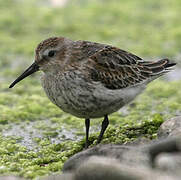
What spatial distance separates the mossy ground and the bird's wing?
651 mm

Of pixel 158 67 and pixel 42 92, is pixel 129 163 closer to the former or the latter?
pixel 158 67

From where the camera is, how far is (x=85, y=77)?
5590mm

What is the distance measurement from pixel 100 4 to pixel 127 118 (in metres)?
5.44

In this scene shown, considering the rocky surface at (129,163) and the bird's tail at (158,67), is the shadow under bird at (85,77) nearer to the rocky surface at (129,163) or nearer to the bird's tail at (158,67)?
the bird's tail at (158,67)

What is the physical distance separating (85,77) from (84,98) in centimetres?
25

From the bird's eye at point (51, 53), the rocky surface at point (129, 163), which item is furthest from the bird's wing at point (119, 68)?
the rocky surface at point (129, 163)

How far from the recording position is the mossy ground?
629 cm

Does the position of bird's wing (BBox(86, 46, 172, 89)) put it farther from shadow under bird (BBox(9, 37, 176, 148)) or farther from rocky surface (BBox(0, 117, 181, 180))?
rocky surface (BBox(0, 117, 181, 180))

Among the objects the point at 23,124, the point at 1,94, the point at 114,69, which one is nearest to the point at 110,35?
the point at 1,94

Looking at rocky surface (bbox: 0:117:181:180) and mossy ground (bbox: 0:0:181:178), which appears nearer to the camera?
rocky surface (bbox: 0:117:181:180)

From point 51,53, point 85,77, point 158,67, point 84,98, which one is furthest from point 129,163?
point 158,67

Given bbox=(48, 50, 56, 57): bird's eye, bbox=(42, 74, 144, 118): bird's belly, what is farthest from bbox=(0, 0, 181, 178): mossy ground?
bbox=(48, 50, 56, 57): bird's eye

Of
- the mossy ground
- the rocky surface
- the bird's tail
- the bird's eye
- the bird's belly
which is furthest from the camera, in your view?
the bird's tail

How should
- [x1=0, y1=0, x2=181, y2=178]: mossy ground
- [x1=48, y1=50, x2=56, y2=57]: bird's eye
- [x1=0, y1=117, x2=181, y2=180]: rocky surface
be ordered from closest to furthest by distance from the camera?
[x1=0, y1=117, x2=181, y2=180]: rocky surface, [x1=48, y1=50, x2=56, y2=57]: bird's eye, [x1=0, y1=0, x2=181, y2=178]: mossy ground
